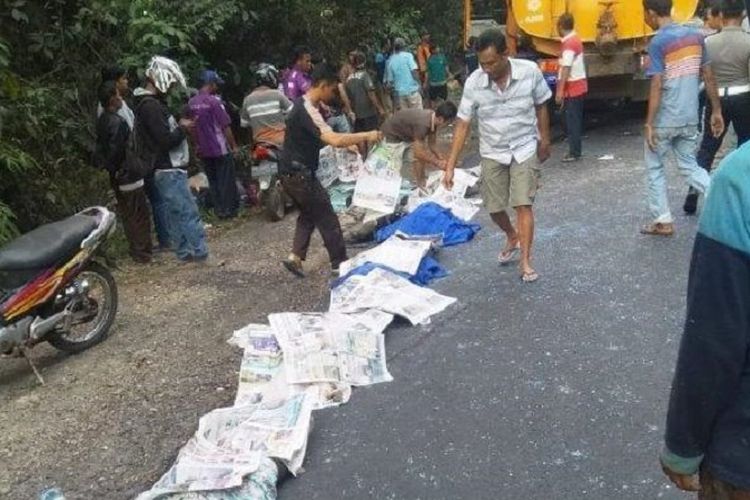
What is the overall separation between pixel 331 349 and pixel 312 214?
1885 mm

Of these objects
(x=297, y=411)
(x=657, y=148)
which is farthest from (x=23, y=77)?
(x=657, y=148)

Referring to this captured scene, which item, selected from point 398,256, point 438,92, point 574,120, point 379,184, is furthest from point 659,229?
point 438,92

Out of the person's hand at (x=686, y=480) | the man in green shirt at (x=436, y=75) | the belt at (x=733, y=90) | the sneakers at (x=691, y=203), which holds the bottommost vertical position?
the man in green shirt at (x=436, y=75)

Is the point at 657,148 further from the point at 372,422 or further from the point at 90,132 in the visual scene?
the point at 90,132

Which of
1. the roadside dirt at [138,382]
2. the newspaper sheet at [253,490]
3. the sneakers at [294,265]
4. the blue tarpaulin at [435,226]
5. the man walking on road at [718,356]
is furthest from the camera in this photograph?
the blue tarpaulin at [435,226]

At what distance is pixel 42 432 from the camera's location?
376cm

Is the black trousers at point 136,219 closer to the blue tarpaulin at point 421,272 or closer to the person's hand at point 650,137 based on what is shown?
the blue tarpaulin at point 421,272

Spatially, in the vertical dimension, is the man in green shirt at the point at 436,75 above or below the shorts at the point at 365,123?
A: below

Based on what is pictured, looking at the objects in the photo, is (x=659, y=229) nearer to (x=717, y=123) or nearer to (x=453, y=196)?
(x=717, y=123)

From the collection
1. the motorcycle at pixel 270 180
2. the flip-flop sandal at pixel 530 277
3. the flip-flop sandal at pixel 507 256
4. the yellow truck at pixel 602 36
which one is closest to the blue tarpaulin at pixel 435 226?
the flip-flop sandal at pixel 507 256

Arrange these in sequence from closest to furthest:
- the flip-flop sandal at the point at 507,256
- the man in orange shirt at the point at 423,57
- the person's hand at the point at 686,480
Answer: the person's hand at the point at 686,480 → the flip-flop sandal at the point at 507,256 → the man in orange shirt at the point at 423,57

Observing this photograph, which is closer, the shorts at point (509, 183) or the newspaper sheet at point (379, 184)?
the shorts at point (509, 183)

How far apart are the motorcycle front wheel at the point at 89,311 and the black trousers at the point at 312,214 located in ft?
4.72

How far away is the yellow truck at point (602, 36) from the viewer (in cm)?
930
